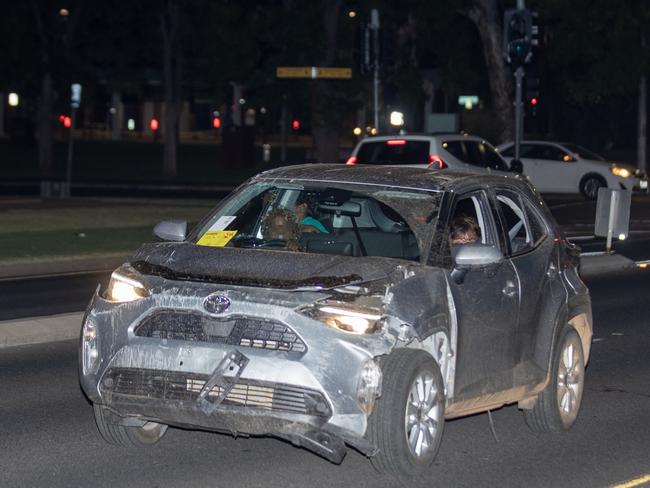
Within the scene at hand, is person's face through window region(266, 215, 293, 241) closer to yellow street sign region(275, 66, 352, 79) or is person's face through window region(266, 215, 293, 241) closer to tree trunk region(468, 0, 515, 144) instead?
yellow street sign region(275, 66, 352, 79)

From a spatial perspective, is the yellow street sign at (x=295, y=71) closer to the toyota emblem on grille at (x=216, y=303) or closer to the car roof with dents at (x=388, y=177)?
the car roof with dents at (x=388, y=177)

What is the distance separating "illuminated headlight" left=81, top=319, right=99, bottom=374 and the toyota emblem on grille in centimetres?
76

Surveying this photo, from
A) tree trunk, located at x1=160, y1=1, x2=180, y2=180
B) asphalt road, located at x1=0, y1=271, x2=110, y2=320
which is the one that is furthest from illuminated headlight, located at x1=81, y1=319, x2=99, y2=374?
tree trunk, located at x1=160, y1=1, x2=180, y2=180

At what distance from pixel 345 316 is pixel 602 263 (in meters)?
13.4

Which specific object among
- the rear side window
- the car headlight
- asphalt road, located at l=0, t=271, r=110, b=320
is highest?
the rear side window

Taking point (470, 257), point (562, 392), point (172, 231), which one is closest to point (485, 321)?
point (470, 257)

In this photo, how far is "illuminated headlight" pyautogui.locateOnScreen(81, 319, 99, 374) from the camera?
25.3 feet

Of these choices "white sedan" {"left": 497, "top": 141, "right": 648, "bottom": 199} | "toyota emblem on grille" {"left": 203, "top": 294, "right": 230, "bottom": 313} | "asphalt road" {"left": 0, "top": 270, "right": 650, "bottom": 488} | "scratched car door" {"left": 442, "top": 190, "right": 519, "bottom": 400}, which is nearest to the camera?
"toyota emblem on grille" {"left": 203, "top": 294, "right": 230, "bottom": 313}

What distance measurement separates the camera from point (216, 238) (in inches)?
340

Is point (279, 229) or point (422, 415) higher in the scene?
point (279, 229)

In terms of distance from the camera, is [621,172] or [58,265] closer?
[58,265]

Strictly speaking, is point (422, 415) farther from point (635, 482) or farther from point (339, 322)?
point (635, 482)

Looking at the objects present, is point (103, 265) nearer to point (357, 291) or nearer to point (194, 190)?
point (357, 291)

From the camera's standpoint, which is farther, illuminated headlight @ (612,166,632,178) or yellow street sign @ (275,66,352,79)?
illuminated headlight @ (612,166,632,178)
